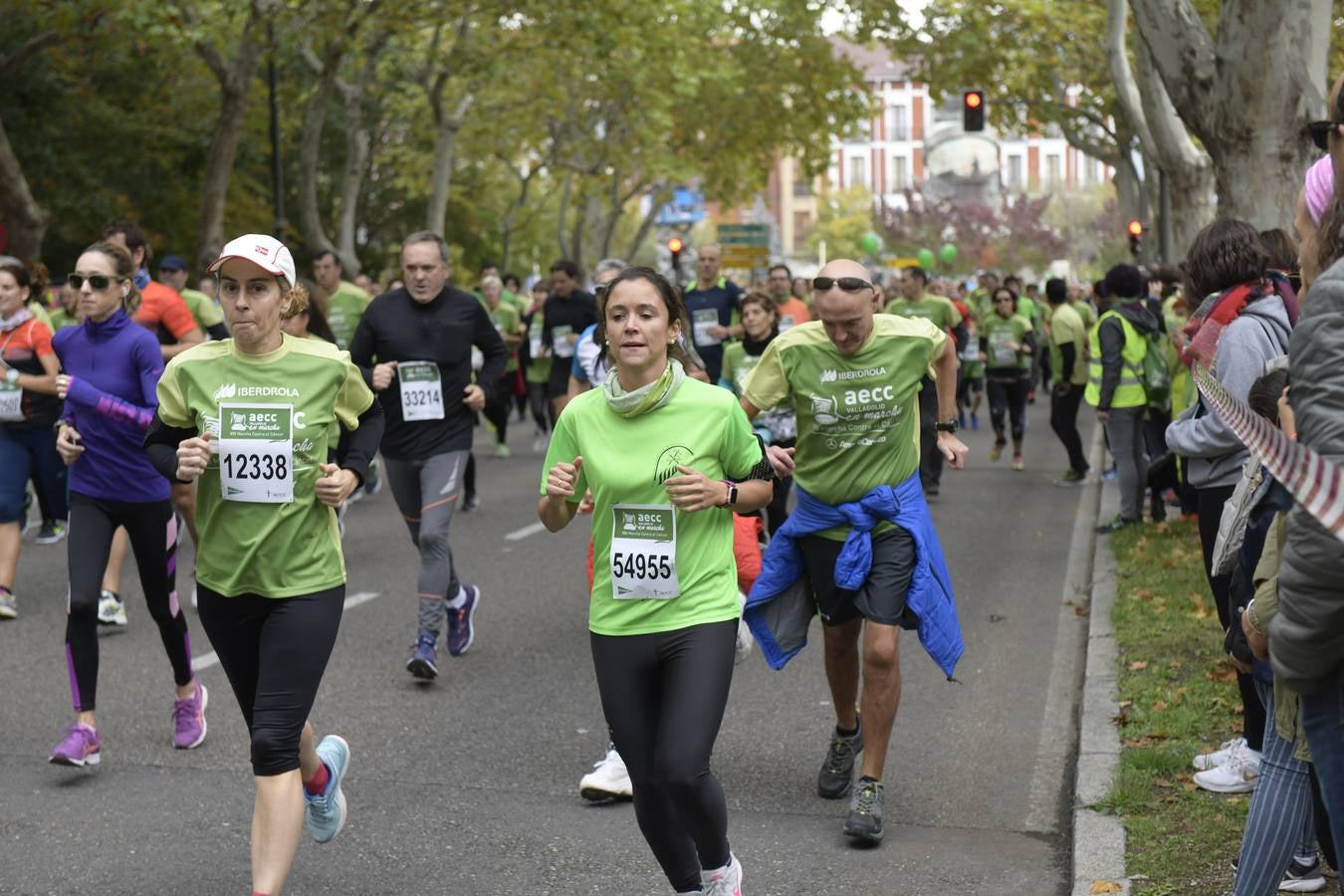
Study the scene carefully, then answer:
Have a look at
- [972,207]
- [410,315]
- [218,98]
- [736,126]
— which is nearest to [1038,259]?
[972,207]

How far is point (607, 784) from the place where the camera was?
6.29m

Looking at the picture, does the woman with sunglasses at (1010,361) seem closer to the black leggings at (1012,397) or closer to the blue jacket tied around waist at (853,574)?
the black leggings at (1012,397)

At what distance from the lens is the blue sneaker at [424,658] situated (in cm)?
822

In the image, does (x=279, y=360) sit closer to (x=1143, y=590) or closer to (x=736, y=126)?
(x=1143, y=590)

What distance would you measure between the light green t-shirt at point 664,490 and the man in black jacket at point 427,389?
3.82m

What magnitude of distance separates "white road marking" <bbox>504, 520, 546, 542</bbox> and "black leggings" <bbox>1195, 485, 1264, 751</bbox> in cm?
783

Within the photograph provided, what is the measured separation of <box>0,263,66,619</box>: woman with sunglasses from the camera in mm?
9477

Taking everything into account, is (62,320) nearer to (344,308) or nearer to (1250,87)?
(344,308)

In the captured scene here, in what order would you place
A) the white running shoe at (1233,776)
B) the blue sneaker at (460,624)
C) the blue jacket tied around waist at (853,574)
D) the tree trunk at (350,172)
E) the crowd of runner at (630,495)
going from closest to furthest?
the crowd of runner at (630,495) < the white running shoe at (1233,776) < the blue jacket tied around waist at (853,574) < the blue sneaker at (460,624) < the tree trunk at (350,172)

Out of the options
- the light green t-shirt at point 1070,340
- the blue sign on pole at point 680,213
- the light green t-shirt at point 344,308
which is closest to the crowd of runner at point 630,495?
the light green t-shirt at point 344,308

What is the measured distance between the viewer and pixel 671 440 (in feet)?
15.3

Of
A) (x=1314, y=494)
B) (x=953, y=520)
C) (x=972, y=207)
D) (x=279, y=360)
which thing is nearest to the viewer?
(x=1314, y=494)

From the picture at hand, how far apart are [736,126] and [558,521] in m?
44.2

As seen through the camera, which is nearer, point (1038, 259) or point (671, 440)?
point (671, 440)
